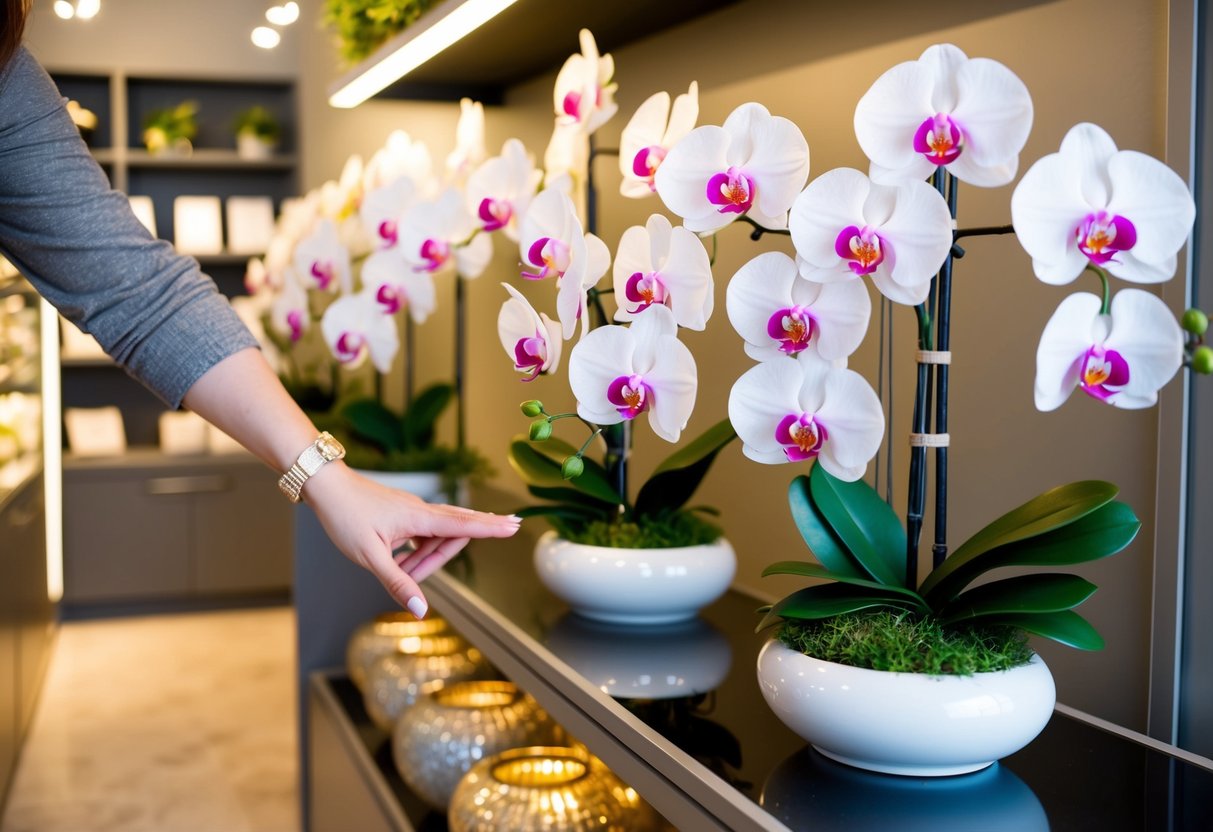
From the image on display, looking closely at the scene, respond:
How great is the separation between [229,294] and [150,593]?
1408 mm

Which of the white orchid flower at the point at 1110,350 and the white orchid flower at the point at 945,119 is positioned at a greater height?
the white orchid flower at the point at 945,119

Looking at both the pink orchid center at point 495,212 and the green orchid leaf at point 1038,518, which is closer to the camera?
the green orchid leaf at point 1038,518

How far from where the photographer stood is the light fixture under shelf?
1661 mm

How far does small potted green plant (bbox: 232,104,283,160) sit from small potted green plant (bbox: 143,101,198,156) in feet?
0.64

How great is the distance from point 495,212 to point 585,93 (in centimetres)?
23

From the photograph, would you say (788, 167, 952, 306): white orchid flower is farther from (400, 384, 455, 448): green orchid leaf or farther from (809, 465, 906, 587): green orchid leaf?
(400, 384, 455, 448): green orchid leaf

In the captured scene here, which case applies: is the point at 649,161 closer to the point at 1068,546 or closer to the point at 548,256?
the point at 548,256

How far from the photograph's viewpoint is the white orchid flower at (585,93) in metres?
1.42

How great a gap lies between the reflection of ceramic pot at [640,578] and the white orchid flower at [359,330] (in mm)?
704

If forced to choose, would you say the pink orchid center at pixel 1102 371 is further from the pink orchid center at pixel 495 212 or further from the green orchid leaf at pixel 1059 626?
the pink orchid center at pixel 495 212

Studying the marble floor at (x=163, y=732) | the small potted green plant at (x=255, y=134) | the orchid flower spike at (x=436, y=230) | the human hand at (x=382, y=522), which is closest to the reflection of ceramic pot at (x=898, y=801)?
the human hand at (x=382, y=522)

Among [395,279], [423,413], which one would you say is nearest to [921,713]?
[395,279]

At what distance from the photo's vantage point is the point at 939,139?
79cm

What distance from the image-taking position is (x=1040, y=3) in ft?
3.69
